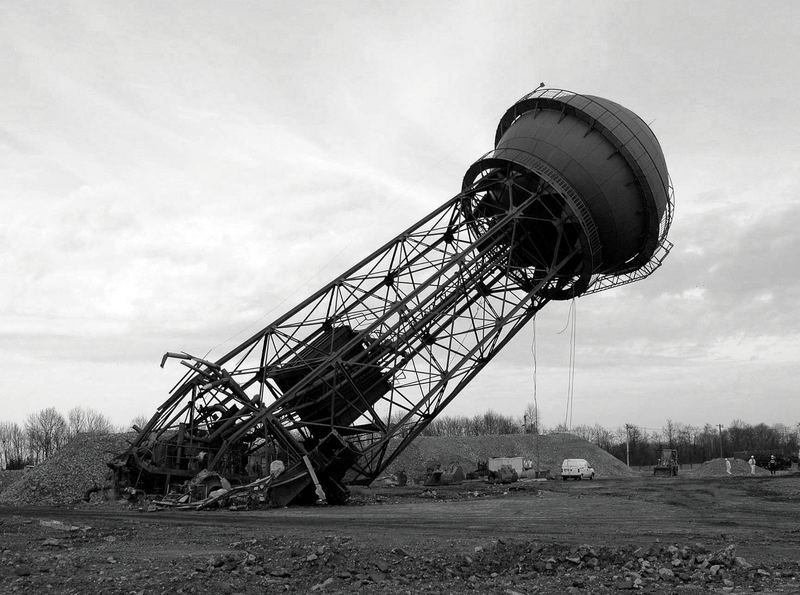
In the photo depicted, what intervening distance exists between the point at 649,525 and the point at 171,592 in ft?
31.6

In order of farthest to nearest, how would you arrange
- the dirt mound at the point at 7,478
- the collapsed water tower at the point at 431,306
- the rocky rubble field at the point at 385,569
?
the dirt mound at the point at 7,478 < the collapsed water tower at the point at 431,306 < the rocky rubble field at the point at 385,569

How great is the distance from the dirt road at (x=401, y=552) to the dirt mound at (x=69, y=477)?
23.8ft

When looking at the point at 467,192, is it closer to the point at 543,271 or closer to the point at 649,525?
the point at 543,271

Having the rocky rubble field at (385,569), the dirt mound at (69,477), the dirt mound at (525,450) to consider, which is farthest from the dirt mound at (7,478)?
the rocky rubble field at (385,569)

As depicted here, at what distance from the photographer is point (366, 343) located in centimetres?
2128

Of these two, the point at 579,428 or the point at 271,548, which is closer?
the point at 271,548

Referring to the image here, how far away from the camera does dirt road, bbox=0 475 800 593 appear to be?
7.85 meters

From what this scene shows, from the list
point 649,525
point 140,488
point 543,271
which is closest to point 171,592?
point 649,525

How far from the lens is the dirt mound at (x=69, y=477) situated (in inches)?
885

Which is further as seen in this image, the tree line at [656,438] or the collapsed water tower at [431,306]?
the tree line at [656,438]

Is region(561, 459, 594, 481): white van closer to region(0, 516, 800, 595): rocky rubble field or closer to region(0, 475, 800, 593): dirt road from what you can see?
region(0, 475, 800, 593): dirt road

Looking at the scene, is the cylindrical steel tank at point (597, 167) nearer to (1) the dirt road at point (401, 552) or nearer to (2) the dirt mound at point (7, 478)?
(1) the dirt road at point (401, 552)

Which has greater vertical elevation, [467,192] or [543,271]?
[467,192]

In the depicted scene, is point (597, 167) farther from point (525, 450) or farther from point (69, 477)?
point (525, 450)
